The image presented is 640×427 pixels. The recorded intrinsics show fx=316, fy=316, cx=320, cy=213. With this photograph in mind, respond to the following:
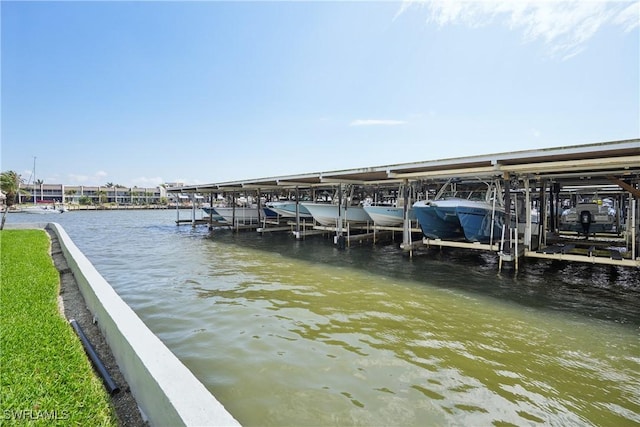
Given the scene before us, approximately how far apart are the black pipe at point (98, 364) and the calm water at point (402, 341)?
973mm

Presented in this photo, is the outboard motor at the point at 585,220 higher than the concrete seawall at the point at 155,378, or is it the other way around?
the outboard motor at the point at 585,220

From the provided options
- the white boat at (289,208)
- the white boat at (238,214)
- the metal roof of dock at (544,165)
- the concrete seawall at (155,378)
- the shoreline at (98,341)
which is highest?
the metal roof of dock at (544,165)

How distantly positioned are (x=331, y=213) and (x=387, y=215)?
293 cm

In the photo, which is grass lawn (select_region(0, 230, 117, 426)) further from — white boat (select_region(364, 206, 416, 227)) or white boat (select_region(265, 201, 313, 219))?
white boat (select_region(265, 201, 313, 219))

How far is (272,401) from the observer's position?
10.5ft

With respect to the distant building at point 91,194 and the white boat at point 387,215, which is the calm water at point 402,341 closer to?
the white boat at point 387,215

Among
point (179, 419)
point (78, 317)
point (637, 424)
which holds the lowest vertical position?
point (637, 424)

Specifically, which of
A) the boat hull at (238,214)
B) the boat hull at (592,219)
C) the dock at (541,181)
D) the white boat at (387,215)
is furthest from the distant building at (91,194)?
the boat hull at (592,219)

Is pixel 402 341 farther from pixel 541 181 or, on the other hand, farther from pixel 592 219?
pixel 592 219

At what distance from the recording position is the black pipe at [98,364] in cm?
281

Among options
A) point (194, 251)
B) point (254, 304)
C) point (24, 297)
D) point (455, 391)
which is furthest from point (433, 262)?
point (24, 297)

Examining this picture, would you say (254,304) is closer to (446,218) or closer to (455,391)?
(455,391)

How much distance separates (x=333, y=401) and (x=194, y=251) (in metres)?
11.3

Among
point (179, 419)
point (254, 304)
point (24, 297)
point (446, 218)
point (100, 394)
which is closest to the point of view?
point (179, 419)
